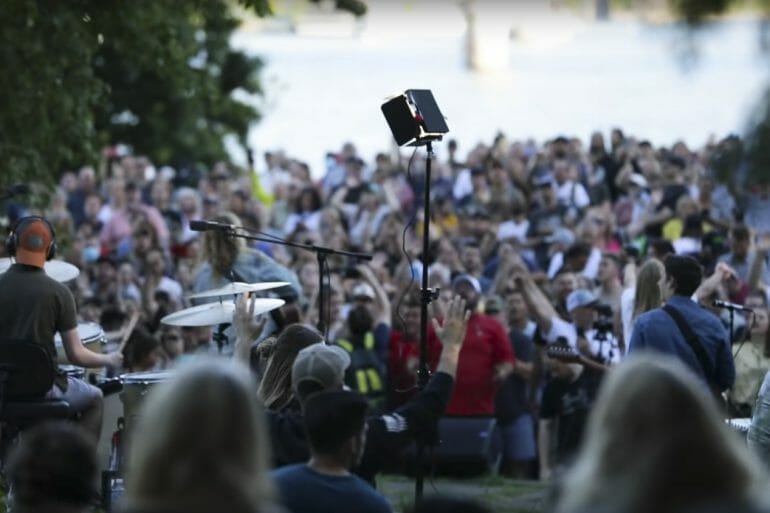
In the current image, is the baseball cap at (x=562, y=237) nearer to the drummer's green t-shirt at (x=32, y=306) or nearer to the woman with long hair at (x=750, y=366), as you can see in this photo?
the woman with long hair at (x=750, y=366)

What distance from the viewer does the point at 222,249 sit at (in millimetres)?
12383

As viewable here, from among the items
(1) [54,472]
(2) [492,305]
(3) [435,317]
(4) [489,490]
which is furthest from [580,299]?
(1) [54,472]

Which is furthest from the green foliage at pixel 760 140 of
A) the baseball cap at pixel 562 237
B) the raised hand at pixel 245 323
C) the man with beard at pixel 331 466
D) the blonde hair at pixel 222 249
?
the baseball cap at pixel 562 237

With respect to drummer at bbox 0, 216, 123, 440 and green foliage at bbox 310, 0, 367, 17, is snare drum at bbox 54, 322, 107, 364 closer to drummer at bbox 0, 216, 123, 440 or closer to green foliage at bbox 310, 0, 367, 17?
Answer: drummer at bbox 0, 216, 123, 440

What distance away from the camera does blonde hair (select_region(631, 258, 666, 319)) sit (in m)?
11.0

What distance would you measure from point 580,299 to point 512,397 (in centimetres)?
98

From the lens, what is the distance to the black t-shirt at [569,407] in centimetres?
1420

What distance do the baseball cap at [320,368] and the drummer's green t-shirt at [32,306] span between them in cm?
335

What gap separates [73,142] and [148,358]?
13.8 feet

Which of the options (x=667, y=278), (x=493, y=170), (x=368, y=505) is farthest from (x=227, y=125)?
(x=368, y=505)

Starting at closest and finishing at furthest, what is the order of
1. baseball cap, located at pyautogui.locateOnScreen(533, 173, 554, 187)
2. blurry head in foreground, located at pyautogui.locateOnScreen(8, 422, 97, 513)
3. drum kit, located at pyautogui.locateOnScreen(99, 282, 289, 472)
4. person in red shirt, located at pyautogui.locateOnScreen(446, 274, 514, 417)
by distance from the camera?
blurry head in foreground, located at pyautogui.locateOnScreen(8, 422, 97, 513) → drum kit, located at pyautogui.locateOnScreen(99, 282, 289, 472) → person in red shirt, located at pyautogui.locateOnScreen(446, 274, 514, 417) → baseball cap, located at pyautogui.locateOnScreen(533, 173, 554, 187)

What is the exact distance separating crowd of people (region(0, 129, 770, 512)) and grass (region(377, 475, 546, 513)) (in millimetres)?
359

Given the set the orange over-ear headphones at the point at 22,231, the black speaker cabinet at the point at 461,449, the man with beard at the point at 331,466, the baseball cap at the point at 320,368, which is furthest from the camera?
the black speaker cabinet at the point at 461,449

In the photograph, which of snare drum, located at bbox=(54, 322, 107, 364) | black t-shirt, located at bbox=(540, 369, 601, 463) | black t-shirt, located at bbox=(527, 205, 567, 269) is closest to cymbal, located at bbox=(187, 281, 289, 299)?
snare drum, located at bbox=(54, 322, 107, 364)
